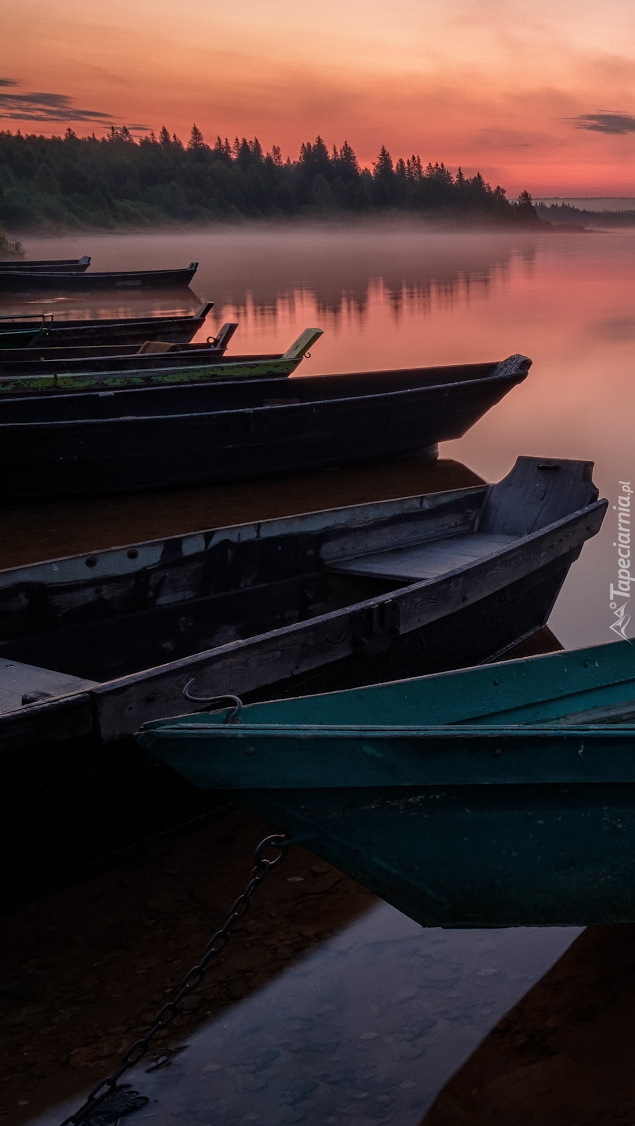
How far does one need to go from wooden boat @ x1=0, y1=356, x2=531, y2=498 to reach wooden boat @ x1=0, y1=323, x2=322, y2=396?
13 cm

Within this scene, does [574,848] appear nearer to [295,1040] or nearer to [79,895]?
[295,1040]

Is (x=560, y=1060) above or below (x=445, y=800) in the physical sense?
below

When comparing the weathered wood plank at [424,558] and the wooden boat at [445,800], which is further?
the weathered wood plank at [424,558]

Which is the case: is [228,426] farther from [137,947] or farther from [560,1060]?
[560,1060]

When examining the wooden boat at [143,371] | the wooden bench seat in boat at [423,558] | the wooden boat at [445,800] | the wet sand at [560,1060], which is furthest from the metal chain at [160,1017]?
the wooden boat at [143,371]

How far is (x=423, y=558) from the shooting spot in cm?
641

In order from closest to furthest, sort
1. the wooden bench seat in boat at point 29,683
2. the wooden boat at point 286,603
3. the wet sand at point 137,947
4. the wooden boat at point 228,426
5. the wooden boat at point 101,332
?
the wet sand at point 137,947
the wooden boat at point 286,603
the wooden bench seat in boat at point 29,683
the wooden boat at point 228,426
the wooden boat at point 101,332

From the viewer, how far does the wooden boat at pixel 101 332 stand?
657 inches

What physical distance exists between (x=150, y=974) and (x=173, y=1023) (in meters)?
0.28

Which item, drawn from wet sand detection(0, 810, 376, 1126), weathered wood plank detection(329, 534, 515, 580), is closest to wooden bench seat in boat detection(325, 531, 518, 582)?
weathered wood plank detection(329, 534, 515, 580)

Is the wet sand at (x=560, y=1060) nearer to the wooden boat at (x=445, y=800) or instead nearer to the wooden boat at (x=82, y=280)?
the wooden boat at (x=445, y=800)

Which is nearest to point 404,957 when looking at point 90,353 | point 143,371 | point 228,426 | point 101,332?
point 228,426

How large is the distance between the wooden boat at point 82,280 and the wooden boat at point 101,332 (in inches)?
516

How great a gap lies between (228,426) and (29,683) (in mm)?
6469
